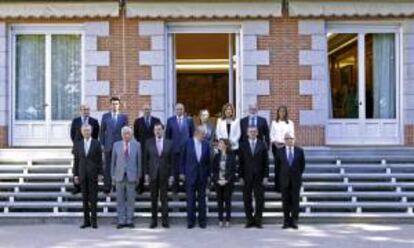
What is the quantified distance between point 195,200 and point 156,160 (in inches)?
40.8

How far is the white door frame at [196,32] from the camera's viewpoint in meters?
17.4

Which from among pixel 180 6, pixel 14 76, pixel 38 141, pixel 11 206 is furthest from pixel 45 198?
pixel 180 6

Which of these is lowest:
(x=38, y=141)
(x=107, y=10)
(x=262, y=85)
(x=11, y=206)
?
(x=11, y=206)

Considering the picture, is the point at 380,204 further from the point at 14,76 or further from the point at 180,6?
the point at 14,76

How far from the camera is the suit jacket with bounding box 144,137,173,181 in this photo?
1356cm

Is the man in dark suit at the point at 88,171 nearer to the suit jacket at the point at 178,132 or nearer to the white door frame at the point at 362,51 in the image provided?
the suit jacket at the point at 178,132

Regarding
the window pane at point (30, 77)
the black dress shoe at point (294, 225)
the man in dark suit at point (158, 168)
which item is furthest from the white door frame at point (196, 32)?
the black dress shoe at point (294, 225)

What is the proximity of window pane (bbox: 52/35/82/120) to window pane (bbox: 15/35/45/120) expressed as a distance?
30 centimetres

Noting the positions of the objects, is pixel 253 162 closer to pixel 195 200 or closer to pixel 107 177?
pixel 195 200

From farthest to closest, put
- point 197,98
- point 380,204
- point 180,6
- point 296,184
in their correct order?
1. point 197,98
2. point 180,6
3. point 380,204
4. point 296,184

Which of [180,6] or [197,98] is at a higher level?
[180,6]

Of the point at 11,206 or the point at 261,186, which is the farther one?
the point at 11,206

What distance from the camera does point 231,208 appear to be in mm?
14078

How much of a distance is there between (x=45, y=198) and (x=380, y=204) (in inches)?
264
